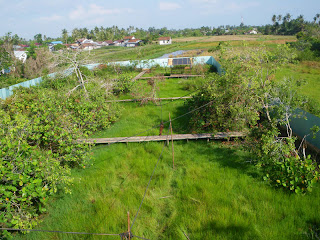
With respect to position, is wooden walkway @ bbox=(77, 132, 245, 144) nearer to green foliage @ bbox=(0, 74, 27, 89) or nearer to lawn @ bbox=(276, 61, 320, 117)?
lawn @ bbox=(276, 61, 320, 117)

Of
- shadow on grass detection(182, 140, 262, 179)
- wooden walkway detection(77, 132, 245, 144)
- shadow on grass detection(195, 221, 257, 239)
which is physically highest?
wooden walkway detection(77, 132, 245, 144)

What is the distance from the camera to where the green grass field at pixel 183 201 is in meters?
4.76

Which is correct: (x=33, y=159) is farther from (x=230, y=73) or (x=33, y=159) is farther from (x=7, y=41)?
(x=7, y=41)

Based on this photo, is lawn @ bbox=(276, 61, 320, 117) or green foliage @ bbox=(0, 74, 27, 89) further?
green foliage @ bbox=(0, 74, 27, 89)

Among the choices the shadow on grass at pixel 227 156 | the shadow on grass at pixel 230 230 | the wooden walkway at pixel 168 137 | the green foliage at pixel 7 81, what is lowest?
the shadow on grass at pixel 230 230

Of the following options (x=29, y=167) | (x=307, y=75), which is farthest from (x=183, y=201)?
(x=307, y=75)

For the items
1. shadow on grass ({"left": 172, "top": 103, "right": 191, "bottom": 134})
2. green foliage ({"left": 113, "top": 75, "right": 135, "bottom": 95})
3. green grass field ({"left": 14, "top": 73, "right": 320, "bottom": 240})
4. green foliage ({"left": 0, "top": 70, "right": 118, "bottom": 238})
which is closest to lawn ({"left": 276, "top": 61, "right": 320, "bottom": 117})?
shadow on grass ({"left": 172, "top": 103, "right": 191, "bottom": 134})

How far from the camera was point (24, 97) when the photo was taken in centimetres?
1209

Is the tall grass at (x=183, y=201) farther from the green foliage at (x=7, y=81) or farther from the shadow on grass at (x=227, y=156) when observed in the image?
the green foliage at (x=7, y=81)

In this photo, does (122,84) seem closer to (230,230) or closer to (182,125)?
(182,125)

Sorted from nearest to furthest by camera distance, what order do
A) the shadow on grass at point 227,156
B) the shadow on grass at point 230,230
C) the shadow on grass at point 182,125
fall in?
the shadow on grass at point 230,230 → the shadow on grass at point 227,156 → the shadow on grass at point 182,125

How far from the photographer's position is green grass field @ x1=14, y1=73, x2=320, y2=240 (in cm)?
476

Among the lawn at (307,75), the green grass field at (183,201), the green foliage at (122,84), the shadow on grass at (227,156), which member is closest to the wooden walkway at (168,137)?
the shadow on grass at (227,156)

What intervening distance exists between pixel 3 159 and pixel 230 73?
8205mm
